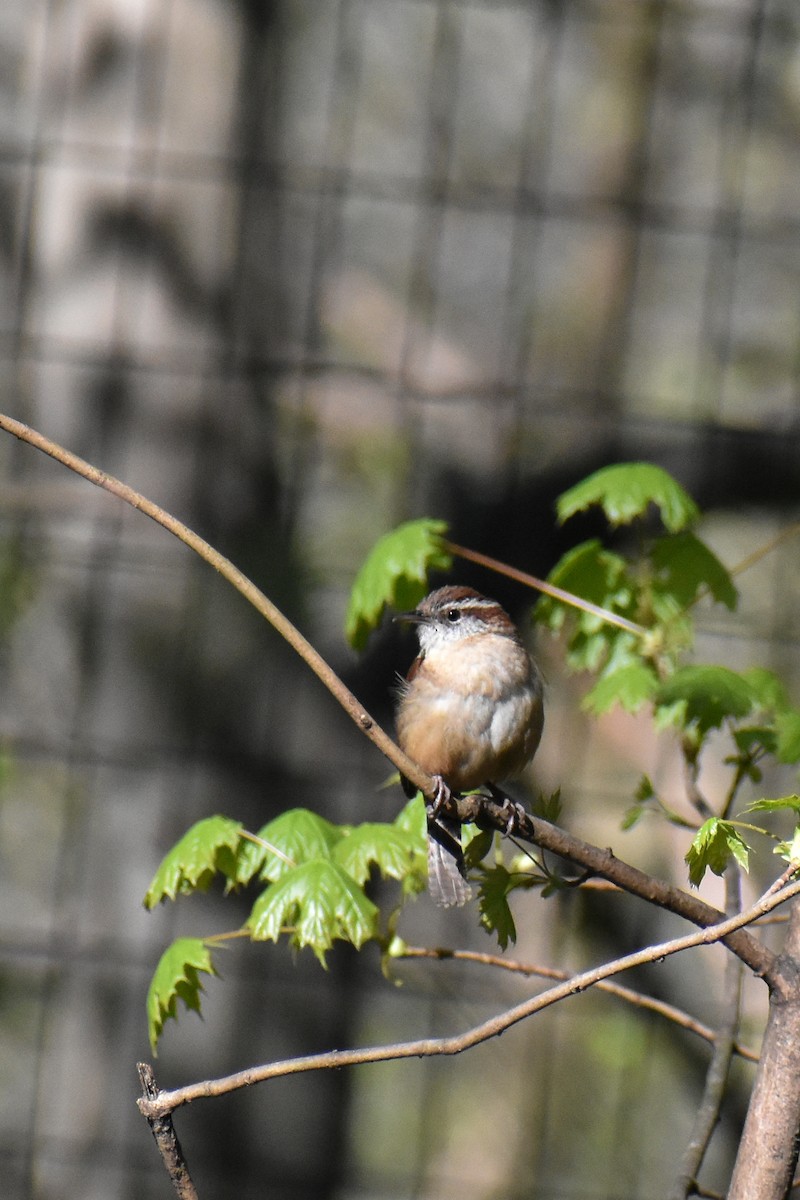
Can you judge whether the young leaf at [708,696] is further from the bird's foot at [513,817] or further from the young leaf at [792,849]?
the young leaf at [792,849]

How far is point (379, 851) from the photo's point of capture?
2195 millimetres

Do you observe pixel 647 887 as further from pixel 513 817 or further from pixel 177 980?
pixel 177 980

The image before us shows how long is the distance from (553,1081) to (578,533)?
5.79 ft

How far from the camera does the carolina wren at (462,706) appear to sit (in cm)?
240

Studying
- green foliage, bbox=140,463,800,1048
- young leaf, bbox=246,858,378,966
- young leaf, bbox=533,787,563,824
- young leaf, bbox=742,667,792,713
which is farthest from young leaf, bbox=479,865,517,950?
young leaf, bbox=742,667,792,713

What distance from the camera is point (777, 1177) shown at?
1.43m

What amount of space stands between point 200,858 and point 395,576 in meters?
0.73

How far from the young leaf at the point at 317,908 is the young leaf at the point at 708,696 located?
696 mm

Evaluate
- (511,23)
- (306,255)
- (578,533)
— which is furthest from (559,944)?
(511,23)

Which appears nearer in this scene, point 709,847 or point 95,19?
point 709,847

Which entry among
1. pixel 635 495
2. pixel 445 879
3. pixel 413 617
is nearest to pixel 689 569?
pixel 635 495

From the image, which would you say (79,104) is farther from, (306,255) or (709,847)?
(709,847)

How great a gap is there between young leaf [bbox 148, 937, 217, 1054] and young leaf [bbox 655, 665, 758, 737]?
3.24ft

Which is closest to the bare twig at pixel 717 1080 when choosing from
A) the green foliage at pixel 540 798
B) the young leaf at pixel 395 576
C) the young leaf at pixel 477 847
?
the green foliage at pixel 540 798
